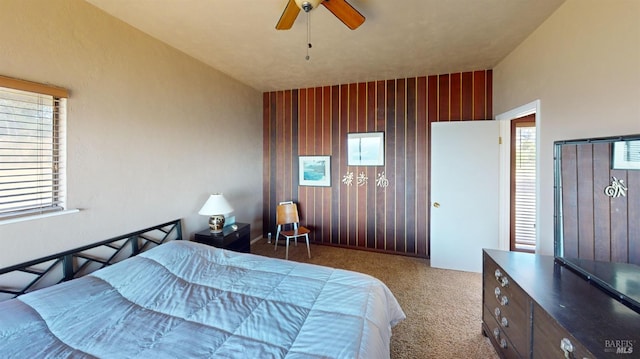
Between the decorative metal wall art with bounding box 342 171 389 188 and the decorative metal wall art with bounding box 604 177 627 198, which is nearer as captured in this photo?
the decorative metal wall art with bounding box 604 177 627 198

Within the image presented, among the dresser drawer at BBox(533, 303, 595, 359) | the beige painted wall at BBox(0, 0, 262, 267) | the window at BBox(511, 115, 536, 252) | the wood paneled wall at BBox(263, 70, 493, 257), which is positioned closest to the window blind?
the window at BBox(511, 115, 536, 252)

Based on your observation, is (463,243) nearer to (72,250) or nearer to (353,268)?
(353,268)

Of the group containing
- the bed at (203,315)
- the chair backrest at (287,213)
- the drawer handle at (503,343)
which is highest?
the chair backrest at (287,213)

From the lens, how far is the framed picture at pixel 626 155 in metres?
1.24

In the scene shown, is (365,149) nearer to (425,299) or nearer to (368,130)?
(368,130)

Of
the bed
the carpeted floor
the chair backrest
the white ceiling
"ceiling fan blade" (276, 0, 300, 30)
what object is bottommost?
the carpeted floor

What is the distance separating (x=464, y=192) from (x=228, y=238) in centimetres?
301

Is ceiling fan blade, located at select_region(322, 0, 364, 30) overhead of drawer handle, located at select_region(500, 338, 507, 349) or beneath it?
overhead

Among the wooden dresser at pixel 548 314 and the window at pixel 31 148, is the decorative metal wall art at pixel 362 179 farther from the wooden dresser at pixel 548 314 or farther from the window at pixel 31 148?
→ the window at pixel 31 148

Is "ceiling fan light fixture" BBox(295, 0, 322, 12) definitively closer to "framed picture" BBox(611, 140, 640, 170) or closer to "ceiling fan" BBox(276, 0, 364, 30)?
"ceiling fan" BBox(276, 0, 364, 30)

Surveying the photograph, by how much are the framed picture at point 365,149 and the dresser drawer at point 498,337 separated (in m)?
2.32

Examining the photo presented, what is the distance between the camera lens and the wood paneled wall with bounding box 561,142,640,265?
4.15 ft

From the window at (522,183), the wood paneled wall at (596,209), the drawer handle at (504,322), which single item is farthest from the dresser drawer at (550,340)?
the window at (522,183)

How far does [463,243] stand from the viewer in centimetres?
319
